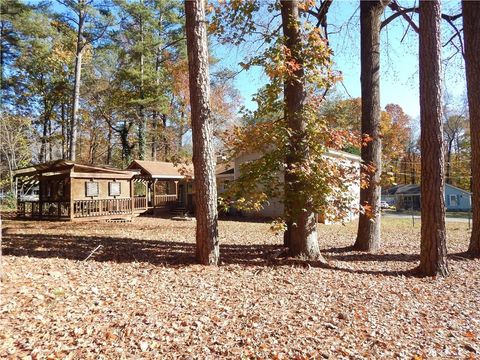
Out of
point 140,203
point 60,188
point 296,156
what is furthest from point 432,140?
point 60,188

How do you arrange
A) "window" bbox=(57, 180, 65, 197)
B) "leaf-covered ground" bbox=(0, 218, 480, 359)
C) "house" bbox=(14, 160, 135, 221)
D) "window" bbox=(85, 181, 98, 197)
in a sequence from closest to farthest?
"leaf-covered ground" bbox=(0, 218, 480, 359) → "house" bbox=(14, 160, 135, 221) → "window" bbox=(85, 181, 98, 197) → "window" bbox=(57, 180, 65, 197)

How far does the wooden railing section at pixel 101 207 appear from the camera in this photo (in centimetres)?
1678

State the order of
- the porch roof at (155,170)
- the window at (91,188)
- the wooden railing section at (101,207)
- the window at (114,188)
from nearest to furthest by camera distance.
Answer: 1. the wooden railing section at (101,207)
2. the window at (91,188)
3. the window at (114,188)
4. the porch roof at (155,170)

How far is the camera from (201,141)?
6.32m

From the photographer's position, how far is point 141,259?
6.87 m

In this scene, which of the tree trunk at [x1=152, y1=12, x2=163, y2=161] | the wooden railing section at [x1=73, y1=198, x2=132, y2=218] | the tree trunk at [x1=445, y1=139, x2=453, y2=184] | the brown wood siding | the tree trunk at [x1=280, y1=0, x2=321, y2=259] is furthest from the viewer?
the tree trunk at [x1=445, y1=139, x2=453, y2=184]

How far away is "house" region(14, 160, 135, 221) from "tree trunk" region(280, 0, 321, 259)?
42.4ft

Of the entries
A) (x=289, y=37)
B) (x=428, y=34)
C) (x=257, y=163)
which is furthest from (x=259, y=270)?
(x=428, y=34)

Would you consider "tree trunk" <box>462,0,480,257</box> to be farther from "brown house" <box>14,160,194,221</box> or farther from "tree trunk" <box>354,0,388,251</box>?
"brown house" <box>14,160,194,221</box>

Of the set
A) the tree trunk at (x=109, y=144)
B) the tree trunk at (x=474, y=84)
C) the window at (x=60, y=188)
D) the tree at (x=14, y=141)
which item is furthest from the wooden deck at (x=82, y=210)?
the tree trunk at (x=474, y=84)

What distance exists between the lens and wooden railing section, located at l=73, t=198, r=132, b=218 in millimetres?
16781

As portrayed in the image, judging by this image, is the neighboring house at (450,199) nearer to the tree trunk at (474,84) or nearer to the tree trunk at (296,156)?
the tree trunk at (474,84)

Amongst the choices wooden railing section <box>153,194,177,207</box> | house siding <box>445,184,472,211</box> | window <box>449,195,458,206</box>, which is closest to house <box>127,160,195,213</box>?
wooden railing section <box>153,194,177,207</box>

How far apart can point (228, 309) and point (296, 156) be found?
348cm
